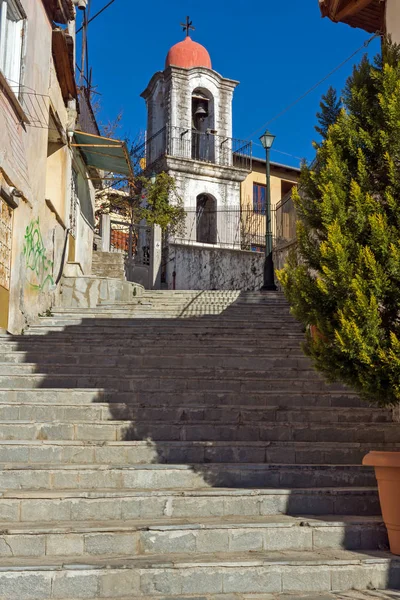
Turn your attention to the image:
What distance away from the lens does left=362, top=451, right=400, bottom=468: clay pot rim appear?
15.0ft

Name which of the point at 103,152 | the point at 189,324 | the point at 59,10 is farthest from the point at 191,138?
the point at 189,324

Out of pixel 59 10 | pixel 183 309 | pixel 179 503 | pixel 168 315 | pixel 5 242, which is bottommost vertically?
pixel 179 503

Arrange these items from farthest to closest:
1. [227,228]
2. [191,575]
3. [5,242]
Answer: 1. [227,228]
2. [5,242]
3. [191,575]

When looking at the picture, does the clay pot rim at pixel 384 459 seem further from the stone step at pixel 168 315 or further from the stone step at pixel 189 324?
the stone step at pixel 168 315

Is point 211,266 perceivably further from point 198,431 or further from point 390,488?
point 390,488

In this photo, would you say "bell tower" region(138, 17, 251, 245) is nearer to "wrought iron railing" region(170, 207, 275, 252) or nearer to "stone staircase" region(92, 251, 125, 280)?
"wrought iron railing" region(170, 207, 275, 252)

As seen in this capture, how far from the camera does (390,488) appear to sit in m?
4.67

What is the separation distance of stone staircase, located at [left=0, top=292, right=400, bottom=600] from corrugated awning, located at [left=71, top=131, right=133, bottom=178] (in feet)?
19.9

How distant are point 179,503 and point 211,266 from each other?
17104 mm

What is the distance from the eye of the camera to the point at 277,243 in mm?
19969

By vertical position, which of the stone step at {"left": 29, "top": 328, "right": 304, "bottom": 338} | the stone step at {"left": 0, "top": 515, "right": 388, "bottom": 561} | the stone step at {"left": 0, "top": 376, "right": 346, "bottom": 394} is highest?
the stone step at {"left": 29, "top": 328, "right": 304, "bottom": 338}

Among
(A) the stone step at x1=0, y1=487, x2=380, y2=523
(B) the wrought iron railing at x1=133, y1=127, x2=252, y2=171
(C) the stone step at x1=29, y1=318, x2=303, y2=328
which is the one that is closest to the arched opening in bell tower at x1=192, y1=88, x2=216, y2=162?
(B) the wrought iron railing at x1=133, y1=127, x2=252, y2=171

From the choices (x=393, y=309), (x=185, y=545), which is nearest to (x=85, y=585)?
(x=185, y=545)

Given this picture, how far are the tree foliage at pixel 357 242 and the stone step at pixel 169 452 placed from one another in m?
1.23
